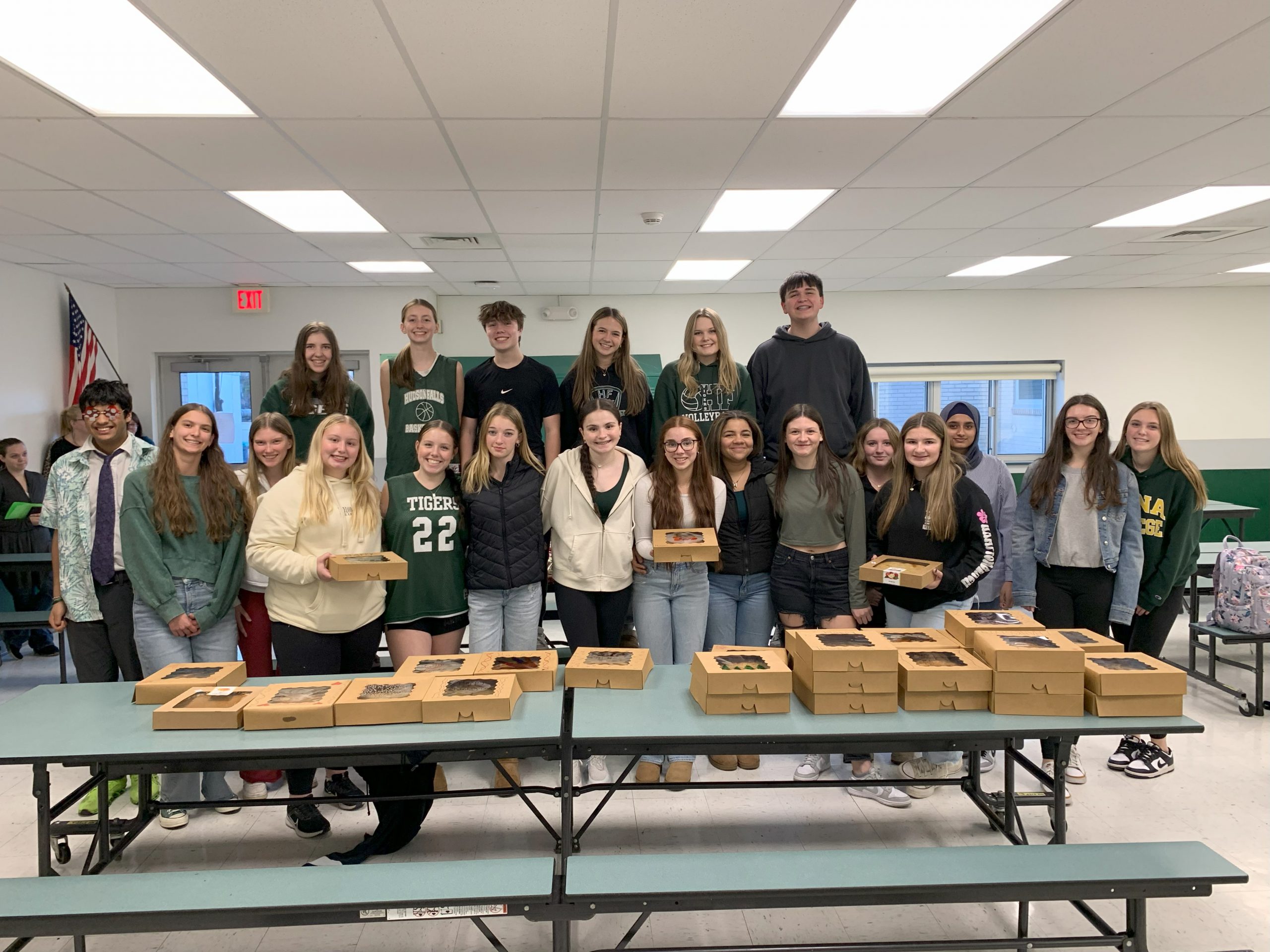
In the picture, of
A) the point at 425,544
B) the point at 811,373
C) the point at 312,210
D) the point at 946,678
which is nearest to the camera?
the point at 946,678

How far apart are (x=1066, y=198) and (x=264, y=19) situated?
4.67 metres

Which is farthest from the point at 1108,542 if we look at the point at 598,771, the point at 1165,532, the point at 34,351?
the point at 34,351

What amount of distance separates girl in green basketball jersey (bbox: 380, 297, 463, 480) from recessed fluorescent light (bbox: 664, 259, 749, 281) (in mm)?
3799

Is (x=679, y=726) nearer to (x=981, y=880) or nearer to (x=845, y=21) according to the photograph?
(x=981, y=880)

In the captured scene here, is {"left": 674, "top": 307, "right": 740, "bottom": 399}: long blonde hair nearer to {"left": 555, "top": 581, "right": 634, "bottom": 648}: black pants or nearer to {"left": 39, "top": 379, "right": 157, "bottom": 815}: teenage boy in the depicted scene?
{"left": 555, "top": 581, "right": 634, "bottom": 648}: black pants

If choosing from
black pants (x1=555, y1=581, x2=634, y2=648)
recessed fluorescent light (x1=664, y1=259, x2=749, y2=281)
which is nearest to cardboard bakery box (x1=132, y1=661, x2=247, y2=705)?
black pants (x1=555, y1=581, x2=634, y2=648)

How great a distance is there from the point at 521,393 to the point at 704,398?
87cm

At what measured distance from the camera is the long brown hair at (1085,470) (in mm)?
3301

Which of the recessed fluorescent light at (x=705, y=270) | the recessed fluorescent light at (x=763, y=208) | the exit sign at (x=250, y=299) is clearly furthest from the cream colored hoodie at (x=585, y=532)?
the exit sign at (x=250, y=299)

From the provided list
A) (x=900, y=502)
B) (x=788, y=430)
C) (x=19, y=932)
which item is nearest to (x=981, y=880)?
(x=900, y=502)

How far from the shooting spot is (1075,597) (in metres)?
3.37

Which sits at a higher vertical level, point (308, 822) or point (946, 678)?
point (946, 678)

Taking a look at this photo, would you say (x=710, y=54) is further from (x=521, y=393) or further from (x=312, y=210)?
(x=312, y=210)

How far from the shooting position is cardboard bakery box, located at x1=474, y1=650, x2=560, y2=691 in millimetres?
2465
